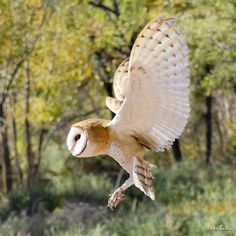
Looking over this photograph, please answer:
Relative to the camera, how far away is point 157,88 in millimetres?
2076

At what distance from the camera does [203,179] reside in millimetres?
11664

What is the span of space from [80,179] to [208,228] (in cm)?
575

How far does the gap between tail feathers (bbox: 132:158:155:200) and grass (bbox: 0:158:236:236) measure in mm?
4484

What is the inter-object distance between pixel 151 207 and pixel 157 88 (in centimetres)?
713

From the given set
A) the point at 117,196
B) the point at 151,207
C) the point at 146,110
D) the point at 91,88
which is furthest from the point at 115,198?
the point at 91,88

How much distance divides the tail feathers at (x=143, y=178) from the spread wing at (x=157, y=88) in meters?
0.07

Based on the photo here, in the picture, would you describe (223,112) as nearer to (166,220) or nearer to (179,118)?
(166,220)

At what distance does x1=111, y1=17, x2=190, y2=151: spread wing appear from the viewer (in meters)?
1.96

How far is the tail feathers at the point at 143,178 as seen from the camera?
2.12 meters

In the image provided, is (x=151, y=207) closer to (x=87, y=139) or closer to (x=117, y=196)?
(x=117, y=196)

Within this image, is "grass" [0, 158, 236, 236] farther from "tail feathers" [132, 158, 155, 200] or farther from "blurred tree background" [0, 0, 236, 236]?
"tail feathers" [132, 158, 155, 200]

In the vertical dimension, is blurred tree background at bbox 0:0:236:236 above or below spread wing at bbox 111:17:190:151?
below

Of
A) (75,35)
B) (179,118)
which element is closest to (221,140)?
(75,35)

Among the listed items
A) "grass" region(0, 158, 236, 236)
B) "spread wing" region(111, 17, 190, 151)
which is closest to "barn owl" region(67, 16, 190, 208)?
"spread wing" region(111, 17, 190, 151)
